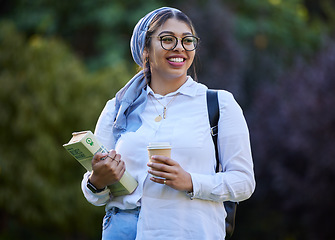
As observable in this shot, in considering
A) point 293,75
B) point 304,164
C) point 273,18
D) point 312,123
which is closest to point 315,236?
point 304,164

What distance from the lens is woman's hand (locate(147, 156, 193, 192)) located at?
8.56 feet

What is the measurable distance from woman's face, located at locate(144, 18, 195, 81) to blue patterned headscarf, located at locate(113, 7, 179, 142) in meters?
0.11

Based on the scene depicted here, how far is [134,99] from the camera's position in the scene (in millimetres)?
3072

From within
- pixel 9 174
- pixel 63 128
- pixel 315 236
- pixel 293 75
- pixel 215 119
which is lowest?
pixel 315 236

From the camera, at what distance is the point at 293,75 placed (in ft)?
51.0

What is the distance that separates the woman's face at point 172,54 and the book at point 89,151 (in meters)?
0.59

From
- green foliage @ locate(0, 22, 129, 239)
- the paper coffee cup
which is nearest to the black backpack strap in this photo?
the paper coffee cup

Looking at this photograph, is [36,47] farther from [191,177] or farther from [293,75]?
[191,177]

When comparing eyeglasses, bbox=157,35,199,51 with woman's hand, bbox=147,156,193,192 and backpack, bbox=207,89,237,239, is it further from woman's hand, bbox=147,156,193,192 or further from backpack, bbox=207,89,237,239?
woman's hand, bbox=147,156,193,192

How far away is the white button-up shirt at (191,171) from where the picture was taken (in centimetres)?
270

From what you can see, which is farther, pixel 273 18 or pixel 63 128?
pixel 273 18

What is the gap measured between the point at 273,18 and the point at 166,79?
18.8 meters

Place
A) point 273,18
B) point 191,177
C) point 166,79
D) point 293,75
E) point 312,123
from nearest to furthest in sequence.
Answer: point 191,177, point 166,79, point 312,123, point 293,75, point 273,18

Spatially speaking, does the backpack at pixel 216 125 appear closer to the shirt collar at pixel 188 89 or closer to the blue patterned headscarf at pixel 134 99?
the shirt collar at pixel 188 89
